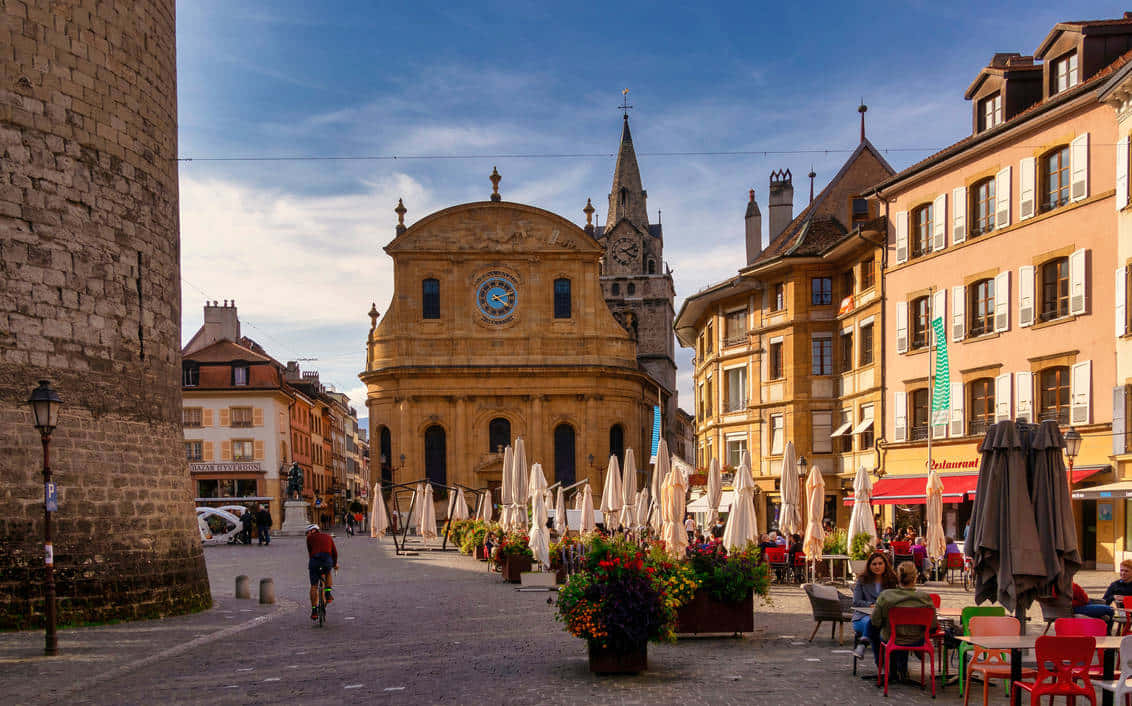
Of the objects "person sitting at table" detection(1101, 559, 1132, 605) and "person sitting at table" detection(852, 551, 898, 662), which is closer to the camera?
"person sitting at table" detection(852, 551, 898, 662)

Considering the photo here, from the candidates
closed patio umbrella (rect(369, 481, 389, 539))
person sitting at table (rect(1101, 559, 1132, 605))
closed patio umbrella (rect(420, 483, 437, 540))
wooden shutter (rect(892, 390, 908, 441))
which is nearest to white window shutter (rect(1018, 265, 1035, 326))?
wooden shutter (rect(892, 390, 908, 441))

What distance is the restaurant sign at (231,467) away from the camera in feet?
225

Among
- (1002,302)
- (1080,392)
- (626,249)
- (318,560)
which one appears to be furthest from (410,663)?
(626,249)

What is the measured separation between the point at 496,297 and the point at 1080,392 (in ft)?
145

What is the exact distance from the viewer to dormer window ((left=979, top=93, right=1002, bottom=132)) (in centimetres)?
3122

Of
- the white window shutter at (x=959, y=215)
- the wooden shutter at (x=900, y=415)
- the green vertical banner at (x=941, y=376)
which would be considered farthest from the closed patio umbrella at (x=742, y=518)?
the wooden shutter at (x=900, y=415)

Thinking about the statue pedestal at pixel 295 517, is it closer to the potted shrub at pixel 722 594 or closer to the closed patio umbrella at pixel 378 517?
the closed patio umbrella at pixel 378 517

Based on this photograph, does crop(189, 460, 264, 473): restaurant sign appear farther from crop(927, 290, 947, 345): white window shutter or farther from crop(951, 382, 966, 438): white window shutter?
crop(951, 382, 966, 438): white window shutter

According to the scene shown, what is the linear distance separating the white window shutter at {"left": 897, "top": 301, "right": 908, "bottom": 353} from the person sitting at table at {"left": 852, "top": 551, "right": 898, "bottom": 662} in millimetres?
21388

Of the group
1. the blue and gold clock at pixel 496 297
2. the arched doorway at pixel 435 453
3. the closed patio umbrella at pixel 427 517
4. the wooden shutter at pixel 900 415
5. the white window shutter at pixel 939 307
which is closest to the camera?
the white window shutter at pixel 939 307

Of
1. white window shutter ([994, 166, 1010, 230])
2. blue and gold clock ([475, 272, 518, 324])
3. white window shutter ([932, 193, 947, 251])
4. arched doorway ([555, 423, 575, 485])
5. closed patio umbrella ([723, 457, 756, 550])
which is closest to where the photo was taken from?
closed patio umbrella ([723, 457, 756, 550])

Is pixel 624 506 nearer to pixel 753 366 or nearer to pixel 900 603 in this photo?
pixel 753 366

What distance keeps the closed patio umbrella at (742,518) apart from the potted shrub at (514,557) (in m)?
6.28

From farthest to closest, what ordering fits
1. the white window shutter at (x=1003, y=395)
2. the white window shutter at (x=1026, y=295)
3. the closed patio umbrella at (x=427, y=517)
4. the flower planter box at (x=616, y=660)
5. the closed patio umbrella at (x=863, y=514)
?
1. the closed patio umbrella at (x=427, y=517)
2. the white window shutter at (x=1003, y=395)
3. the white window shutter at (x=1026, y=295)
4. the closed patio umbrella at (x=863, y=514)
5. the flower planter box at (x=616, y=660)
